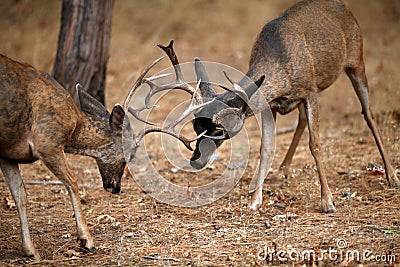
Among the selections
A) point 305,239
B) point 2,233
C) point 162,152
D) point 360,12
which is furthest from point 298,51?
point 360,12

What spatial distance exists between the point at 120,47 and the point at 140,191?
884 cm

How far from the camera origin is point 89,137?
6.05m

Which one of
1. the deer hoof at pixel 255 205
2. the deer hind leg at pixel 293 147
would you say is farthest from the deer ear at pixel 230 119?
the deer hind leg at pixel 293 147

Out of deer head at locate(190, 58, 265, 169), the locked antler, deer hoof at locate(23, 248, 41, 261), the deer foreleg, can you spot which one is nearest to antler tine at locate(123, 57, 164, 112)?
the locked antler

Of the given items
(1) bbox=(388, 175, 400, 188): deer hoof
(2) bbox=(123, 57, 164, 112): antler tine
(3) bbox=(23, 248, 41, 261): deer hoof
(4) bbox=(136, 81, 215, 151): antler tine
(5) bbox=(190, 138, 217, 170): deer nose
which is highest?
(2) bbox=(123, 57, 164, 112): antler tine

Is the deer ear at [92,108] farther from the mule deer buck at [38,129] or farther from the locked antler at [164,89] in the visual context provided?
the locked antler at [164,89]

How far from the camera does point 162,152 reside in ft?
31.1

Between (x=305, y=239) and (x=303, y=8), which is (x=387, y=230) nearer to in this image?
(x=305, y=239)

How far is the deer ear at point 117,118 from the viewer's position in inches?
232

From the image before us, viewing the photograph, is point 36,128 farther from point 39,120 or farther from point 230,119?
point 230,119

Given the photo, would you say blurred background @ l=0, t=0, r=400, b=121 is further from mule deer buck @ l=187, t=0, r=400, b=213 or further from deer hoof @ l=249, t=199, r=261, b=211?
deer hoof @ l=249, t=199, r=261, b=211

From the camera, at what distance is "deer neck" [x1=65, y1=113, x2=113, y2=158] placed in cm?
596

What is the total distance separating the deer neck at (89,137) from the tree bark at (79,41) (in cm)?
330

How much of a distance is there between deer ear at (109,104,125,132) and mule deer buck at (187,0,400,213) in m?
1.03
